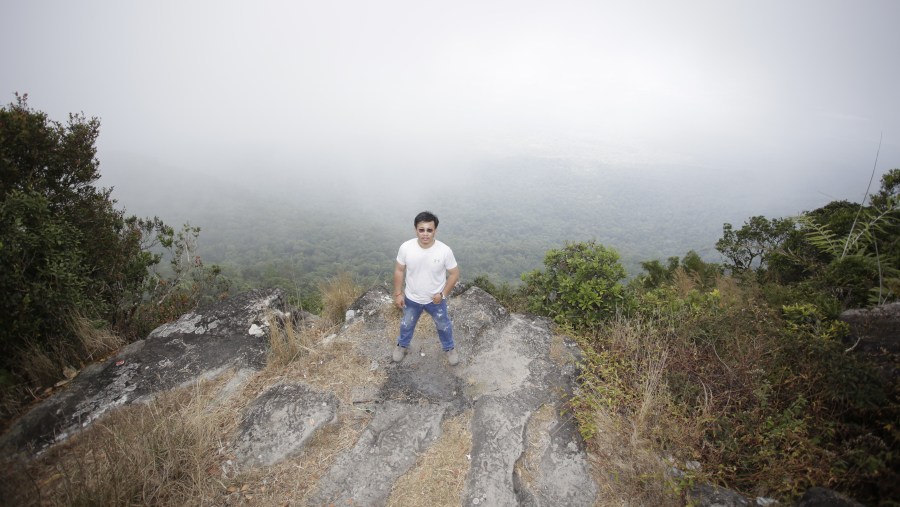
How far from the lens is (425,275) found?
172 inches

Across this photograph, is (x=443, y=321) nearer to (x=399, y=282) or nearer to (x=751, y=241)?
(x=399, y=282)

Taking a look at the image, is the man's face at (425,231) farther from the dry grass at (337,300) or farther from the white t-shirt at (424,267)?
the dry grass at (337,300)

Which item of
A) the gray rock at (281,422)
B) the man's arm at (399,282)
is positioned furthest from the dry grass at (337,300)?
the man's arm at (399,282)

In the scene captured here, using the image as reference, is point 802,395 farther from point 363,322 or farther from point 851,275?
point 363,322

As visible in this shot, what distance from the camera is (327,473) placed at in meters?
3.39

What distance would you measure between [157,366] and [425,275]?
12.7 ft

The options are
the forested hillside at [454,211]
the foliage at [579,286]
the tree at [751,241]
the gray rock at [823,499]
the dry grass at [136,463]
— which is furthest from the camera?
the forested hillside at [454,211]

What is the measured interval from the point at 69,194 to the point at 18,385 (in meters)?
3.00

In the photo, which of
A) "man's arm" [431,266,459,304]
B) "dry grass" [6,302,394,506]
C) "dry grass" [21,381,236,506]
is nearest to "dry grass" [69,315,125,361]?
"dry grass" [6,302,394,506]

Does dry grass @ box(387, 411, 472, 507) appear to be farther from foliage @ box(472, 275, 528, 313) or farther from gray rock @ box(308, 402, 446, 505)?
foliage @ box(472, 275, 528, 313)

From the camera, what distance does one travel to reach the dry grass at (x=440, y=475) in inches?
124

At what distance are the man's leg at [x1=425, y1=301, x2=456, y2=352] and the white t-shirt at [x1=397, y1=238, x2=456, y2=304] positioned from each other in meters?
0.17

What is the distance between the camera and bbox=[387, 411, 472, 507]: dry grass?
3150 millimetres

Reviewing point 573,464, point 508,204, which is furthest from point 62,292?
point 508,204
